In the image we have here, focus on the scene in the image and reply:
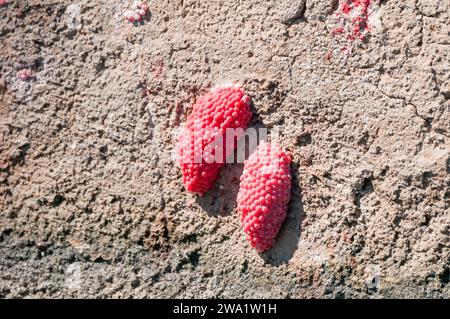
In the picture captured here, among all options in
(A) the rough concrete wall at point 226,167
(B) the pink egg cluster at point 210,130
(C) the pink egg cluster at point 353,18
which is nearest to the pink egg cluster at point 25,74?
(A) the rough concrete wall at point 226,167

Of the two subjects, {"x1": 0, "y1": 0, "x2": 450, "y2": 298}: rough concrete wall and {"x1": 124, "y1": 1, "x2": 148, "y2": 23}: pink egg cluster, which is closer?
{"x1": 0, "y1": 0, "x2": 450, "y2": 298}: rough concrete wall

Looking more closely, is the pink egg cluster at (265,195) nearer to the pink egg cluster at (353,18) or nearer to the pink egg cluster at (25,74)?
the pink egg cluster at (353,18)

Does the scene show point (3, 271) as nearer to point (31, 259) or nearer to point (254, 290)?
point (31, 259)

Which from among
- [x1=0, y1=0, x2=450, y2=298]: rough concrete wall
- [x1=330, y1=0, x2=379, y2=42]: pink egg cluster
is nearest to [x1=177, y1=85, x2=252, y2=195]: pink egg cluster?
[x1=0, y1=0, x2=450, y2=298]: rough concrete wall

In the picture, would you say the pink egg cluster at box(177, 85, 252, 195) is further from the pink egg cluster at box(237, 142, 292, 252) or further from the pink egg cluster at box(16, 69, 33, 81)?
the pink egg cluster at box(16, 69, 33, 81)

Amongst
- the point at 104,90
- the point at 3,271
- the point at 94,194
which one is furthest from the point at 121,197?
the point at 3,271

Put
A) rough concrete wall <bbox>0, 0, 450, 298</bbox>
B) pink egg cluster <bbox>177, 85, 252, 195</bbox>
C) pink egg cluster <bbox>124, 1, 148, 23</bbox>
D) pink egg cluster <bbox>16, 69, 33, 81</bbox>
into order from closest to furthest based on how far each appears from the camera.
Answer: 1. rough concrete wall <bbox>0, 0, 450, 298</bbox>
2. pink egg cluster <bbox>177, 85, 252, 195</bbox>
3. pink egg cluster <bbox>124, 1, 148, 23</bbox>
4. pink egg cluster <bbox>16, 69, 33, 81</bbox>

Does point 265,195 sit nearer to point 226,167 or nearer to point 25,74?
point 226,167
